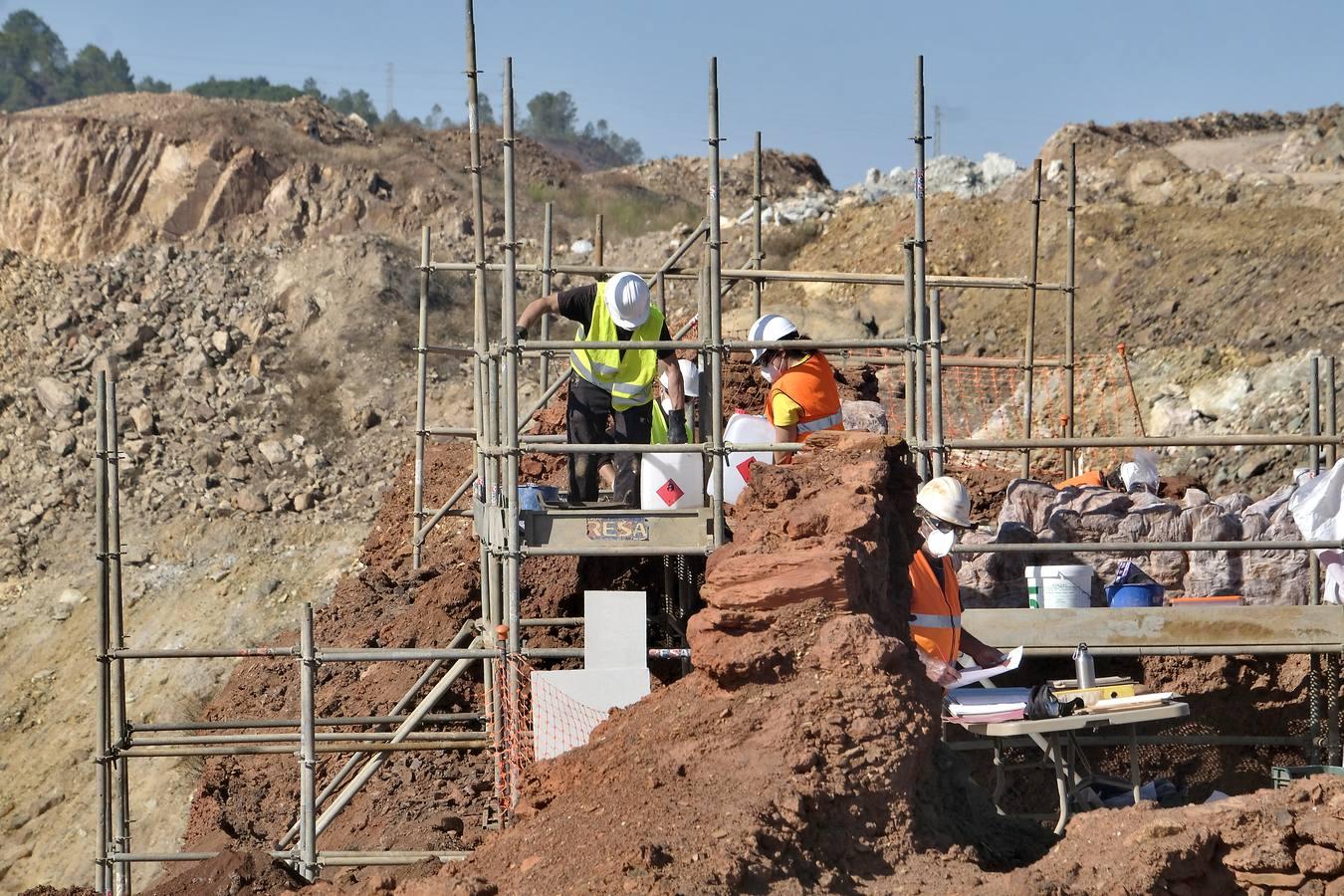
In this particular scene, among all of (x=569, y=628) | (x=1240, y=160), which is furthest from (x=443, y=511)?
(x=1240, y=160)

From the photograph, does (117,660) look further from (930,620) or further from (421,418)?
(421,418)

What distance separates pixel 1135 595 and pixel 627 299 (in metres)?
3.08

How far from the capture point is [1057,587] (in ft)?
27.2

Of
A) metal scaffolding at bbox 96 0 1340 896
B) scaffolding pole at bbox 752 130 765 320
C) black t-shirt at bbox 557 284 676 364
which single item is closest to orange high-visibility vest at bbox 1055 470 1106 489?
metal scaffolding at bbox 96 0 1340 896

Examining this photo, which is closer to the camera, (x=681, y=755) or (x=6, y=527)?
(x=681, y=755)

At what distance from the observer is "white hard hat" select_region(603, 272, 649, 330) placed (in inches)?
328

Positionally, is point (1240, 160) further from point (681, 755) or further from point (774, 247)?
point (681, 755)

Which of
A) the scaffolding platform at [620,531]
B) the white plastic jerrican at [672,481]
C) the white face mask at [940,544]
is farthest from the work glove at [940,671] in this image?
the white plastic jerrican at [672,481]

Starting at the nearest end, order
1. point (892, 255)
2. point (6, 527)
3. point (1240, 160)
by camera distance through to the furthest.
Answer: point (6, 527)
point (892, 255)
point (1240, 160)

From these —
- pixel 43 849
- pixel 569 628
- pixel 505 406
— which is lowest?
pixel 43 849

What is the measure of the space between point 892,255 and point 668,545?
1991 centimetres

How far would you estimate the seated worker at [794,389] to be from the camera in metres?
8.28

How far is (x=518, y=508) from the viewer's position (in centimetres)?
773

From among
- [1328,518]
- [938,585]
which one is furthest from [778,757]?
[1328,518]
